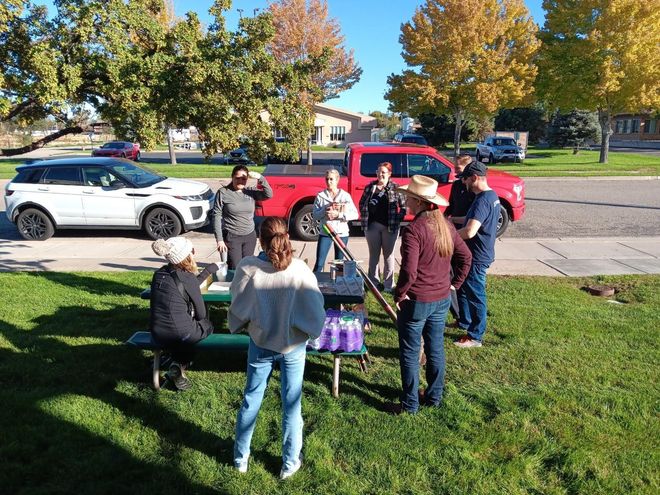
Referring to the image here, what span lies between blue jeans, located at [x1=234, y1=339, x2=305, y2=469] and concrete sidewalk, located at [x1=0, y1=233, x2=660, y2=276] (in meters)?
4.81

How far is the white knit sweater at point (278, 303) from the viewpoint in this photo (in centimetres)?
286

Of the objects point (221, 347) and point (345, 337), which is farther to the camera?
point (221, 347)

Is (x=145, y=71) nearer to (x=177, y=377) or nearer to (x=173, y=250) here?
(x=173, y=250)

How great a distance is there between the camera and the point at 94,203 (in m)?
10.3

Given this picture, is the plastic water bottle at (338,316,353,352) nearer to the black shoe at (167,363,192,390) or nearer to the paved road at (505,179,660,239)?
the black shoe at (167,363,192,390)

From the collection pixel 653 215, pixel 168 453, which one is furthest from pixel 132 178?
pixel 653 215

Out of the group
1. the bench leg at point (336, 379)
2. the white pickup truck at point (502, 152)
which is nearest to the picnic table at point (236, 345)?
the bench leg at point (336, 379)

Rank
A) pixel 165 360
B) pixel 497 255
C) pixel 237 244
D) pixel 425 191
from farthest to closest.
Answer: pixel 497 255 → pixel 237 244 → pixel 165 360 → pixel 425 191

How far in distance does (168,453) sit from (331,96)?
1140 inches

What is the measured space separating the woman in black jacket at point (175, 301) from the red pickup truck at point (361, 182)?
5944 mm

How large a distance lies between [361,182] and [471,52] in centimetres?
1832

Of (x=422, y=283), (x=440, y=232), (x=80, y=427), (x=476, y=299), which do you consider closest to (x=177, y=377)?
(x=80, y=427)

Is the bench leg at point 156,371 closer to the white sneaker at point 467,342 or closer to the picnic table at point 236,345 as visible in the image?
the picnic table at point 236,345

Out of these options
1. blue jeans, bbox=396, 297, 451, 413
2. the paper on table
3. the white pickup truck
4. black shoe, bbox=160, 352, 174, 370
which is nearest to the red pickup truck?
the paper on table
